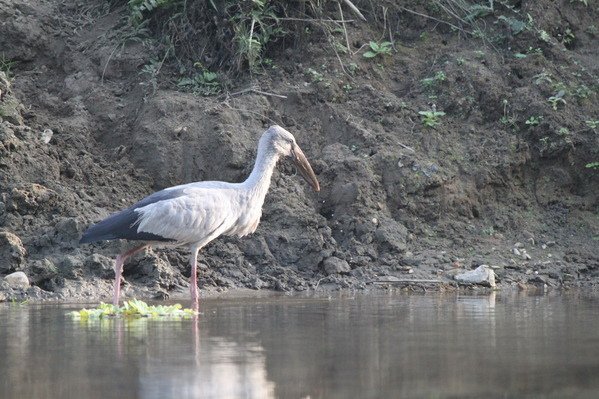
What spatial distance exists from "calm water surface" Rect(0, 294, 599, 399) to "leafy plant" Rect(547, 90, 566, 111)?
4.97 metres

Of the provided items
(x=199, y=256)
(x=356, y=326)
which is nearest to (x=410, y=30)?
(x=199, y=256)

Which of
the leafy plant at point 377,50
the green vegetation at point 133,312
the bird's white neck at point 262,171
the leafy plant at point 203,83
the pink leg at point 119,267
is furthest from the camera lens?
the leafy plant at point 377,50

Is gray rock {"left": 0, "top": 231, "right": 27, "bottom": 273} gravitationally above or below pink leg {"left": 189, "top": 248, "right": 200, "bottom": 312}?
above

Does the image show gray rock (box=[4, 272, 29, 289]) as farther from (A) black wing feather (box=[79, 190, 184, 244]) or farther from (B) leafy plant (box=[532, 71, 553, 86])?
(B) leafy plant (box=[532, 71, 553, 86])

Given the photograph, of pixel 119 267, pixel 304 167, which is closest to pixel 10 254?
pixel 119 267

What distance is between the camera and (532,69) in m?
15.7

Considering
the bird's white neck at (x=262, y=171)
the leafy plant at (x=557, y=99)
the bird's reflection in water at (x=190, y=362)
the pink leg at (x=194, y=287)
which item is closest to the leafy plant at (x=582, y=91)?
the leafy plant at (x=557, y=99)

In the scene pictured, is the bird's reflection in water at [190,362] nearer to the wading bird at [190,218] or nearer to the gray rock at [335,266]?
the wading bird at [190,218]

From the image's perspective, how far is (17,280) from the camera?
11352 millimetres

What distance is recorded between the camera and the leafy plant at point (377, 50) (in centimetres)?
1566

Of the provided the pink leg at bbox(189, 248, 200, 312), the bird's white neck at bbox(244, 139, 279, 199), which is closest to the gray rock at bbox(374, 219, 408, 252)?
the bird's white neck at bbox(244, 139, 279, 199)

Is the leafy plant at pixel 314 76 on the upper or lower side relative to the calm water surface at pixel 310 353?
upper

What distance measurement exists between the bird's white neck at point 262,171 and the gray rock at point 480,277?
2405 millimetres

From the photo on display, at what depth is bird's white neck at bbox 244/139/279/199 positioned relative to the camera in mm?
12109
